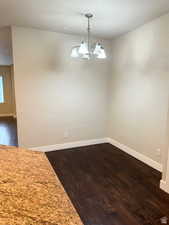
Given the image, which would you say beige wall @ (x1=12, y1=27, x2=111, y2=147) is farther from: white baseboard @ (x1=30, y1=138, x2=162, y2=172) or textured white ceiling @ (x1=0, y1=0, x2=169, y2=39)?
textured white ceiling @ (x1=0, y1=0, x2=169, y2=39)

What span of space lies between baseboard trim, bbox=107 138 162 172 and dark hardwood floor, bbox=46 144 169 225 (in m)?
0.11

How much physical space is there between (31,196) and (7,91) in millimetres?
8669

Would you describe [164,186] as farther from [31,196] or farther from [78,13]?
[78,13]

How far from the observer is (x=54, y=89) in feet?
12.4

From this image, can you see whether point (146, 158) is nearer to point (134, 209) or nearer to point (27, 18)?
point (134, 209)

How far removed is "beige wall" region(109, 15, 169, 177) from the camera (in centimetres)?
286

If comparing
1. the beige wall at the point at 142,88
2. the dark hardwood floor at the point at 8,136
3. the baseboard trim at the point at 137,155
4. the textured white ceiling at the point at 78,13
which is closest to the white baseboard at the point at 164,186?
the beige wall at the point at 142,88

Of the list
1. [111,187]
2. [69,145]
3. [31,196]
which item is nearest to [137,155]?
[111,187]

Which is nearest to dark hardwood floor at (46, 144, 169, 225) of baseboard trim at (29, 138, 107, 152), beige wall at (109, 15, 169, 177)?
baseboard trim at (29, 138, 107, 152)

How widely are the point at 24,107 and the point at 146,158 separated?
2.67 metres

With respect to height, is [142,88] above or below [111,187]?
above

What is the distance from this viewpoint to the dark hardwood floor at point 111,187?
1.99m

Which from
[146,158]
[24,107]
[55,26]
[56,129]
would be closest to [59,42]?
[55,26]

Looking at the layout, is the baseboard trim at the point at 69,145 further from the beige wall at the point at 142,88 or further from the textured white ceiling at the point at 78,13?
the textured white ceiling at the point at 78,13
